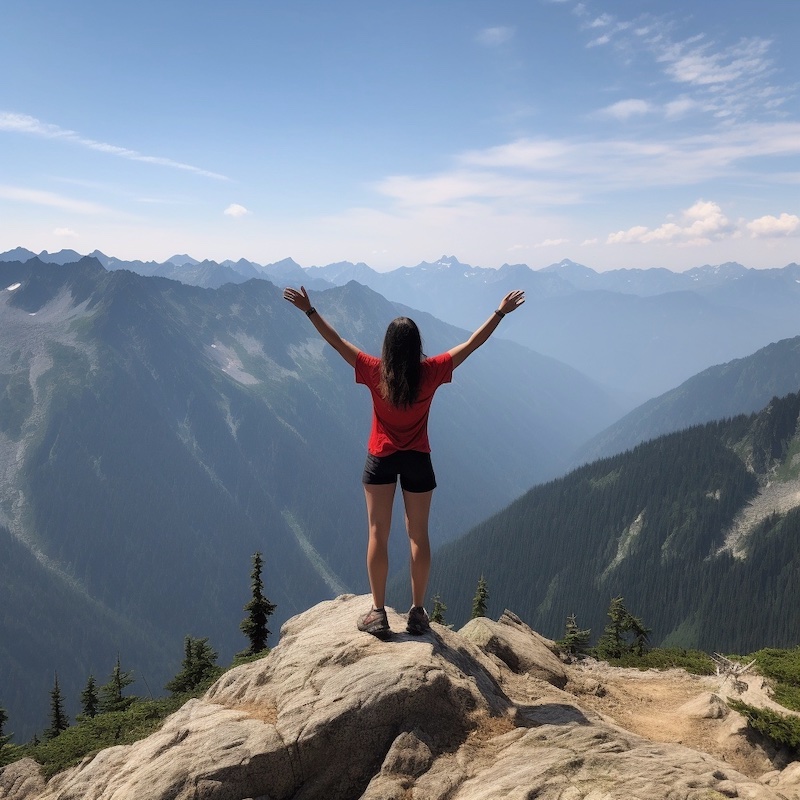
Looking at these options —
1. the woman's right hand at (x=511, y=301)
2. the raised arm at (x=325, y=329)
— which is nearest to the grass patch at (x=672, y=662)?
the woman's right hand at (x=511, y=301)

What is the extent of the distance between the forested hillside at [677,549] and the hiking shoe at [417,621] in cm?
15493

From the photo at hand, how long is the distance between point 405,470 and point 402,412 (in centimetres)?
120

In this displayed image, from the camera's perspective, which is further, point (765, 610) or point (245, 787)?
point (765, 610)

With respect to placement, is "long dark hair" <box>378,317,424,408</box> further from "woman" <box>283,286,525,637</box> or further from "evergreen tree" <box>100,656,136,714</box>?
"evergreen tree" <box>100,656,136,714</box>

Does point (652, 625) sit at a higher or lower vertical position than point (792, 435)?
lower

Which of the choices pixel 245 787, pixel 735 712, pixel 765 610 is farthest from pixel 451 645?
→ pixel 765 610

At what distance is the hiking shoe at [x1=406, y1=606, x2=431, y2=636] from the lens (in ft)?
41.5

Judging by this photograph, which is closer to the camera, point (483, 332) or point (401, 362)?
point (401, 362)

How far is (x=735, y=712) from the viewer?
13.7 metres

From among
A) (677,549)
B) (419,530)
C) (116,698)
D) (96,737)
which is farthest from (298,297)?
(677,549)

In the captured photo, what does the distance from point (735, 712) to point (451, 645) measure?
7494 mm

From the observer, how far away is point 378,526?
433 inches

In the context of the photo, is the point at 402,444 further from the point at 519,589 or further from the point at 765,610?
the point at 519,589

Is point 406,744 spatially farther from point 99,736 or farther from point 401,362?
point 99,736
